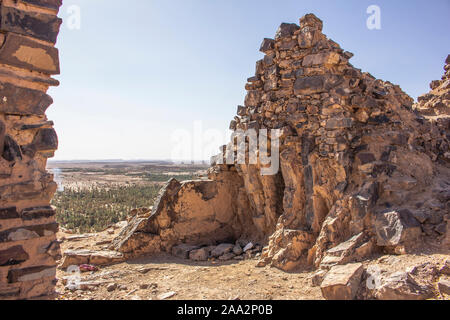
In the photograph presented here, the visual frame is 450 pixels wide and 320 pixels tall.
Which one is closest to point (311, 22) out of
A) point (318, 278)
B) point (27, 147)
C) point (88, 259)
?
point (318, 278)

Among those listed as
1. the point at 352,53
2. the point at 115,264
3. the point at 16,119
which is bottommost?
the point at 115,264

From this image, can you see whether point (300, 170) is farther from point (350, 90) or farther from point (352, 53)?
point (352, 53)

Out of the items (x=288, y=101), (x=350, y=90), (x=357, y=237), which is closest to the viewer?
(x=357, y=237)

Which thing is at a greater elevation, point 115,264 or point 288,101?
point 288,101

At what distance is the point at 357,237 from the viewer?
501 centimetres

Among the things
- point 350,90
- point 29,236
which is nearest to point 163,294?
point 29,236

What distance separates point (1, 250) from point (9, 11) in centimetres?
237

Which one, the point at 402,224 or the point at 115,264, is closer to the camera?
the point at 402,224

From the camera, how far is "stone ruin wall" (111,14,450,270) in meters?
5.10

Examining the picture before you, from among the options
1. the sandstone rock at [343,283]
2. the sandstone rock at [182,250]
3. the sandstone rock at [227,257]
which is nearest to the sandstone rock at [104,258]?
the sandstone rock at [182,250]

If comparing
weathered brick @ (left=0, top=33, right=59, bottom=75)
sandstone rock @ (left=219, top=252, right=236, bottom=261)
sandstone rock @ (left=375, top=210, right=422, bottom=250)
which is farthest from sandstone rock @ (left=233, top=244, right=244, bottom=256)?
weathered brick @ (left=0, top=33, right=59, bottom=75)

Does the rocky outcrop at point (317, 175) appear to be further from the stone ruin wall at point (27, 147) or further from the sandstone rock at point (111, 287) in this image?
the stone ruin wall at point (27, 147)

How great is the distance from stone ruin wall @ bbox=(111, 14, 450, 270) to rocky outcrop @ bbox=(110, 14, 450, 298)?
2 cm

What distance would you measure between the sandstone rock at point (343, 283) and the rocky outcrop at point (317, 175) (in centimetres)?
2
